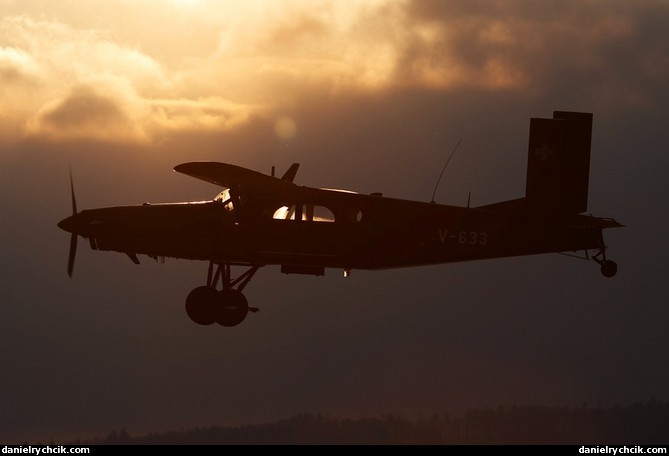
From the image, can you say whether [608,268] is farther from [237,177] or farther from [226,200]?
[226,200]

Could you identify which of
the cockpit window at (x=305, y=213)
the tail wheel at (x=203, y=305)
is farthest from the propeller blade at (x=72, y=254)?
the cockpit window at (x=305, y=213)

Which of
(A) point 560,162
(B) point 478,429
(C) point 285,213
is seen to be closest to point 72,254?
(C) point 285,213

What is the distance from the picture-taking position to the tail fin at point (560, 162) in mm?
33625

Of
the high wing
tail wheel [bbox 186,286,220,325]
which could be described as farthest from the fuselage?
tail wheel [bbox 186,286,220,325]

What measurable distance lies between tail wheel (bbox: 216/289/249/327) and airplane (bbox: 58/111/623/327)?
3cm

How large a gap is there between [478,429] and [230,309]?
162ft

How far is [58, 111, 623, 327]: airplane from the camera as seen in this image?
108ft

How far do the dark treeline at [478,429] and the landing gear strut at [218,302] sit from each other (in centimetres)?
3421

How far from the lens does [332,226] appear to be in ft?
108

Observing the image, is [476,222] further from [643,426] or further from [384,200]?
[643,426]

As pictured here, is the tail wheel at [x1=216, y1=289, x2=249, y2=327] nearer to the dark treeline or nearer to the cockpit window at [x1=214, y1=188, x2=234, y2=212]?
the cockpit window at [x1=214, y1=188, x2=234, y2=212]

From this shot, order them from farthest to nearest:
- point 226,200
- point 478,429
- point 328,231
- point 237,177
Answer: point 478,429, point 226,200, point 328,231, point 237,177

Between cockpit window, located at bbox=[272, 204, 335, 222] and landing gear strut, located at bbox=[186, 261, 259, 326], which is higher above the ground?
cockpit window, located at bbox=[272, 204, 335, 222]

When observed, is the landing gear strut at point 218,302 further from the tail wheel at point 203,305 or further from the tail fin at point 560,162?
the tail fin at point 560,162
